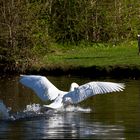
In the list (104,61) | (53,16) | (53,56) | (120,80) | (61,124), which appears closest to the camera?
(61,124)

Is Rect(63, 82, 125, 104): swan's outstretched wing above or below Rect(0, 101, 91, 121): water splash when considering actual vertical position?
above

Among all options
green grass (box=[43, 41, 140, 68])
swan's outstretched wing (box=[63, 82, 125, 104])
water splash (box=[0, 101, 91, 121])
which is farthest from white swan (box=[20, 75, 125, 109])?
green grass (box=[43, 41, 140, 68])

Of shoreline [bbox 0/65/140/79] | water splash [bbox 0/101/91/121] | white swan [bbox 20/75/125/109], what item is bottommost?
shoreline [bbox 0/65/140/79]

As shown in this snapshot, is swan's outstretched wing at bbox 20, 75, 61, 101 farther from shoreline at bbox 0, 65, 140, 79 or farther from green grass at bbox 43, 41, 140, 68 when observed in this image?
green grass at bbox 43, 41, 140, 68

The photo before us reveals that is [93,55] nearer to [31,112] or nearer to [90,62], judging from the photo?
[90,62]

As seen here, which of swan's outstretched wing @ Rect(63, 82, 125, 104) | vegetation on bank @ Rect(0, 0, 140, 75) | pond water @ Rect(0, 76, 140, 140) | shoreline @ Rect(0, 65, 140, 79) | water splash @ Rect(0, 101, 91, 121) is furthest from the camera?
vegetation on bank @ Rect(0, 0, 140, 75)

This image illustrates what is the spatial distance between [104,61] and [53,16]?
10959 millimetres

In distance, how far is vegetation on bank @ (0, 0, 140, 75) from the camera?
106ft

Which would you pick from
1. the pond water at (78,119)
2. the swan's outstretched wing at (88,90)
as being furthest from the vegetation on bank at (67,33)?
the swan's outstretched wing at (88,90)

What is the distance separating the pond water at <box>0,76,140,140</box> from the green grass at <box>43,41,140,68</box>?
6.71 metres

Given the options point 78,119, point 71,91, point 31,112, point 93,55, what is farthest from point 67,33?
point 78,119

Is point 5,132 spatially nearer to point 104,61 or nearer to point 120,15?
point 104,61

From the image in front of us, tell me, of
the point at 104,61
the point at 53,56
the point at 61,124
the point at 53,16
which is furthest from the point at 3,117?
the point at 53,16

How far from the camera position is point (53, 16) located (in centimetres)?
4191
